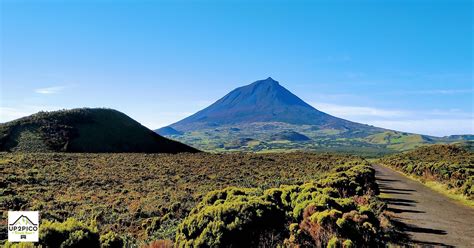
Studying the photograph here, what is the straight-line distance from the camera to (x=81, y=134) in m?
76.9

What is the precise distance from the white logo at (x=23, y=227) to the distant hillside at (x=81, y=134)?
63.3 m

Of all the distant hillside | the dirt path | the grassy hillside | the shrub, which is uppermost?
the distant hillside

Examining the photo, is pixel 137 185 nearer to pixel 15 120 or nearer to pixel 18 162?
pixel 18 162

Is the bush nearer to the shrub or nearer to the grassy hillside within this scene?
the grassy hillside

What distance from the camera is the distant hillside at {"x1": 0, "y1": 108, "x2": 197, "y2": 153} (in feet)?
225

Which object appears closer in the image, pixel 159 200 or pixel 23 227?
pixel 23 227

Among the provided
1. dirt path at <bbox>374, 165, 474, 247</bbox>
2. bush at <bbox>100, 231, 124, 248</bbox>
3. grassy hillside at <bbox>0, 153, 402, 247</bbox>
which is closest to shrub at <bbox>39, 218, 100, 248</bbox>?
grassy hillside at <bbox>0, 153, 402, 247</bbox>

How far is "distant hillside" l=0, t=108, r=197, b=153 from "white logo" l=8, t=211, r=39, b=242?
63.3 m

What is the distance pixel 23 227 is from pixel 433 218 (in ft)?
52.8

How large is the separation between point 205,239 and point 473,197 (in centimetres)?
1939

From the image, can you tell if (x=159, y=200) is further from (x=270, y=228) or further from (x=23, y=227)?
(x=23, y=227)

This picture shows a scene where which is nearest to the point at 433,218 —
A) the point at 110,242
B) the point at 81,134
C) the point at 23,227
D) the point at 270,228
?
the point at 270,228

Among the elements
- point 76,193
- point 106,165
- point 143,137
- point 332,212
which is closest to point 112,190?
point 76,193

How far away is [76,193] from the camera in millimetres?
26312
